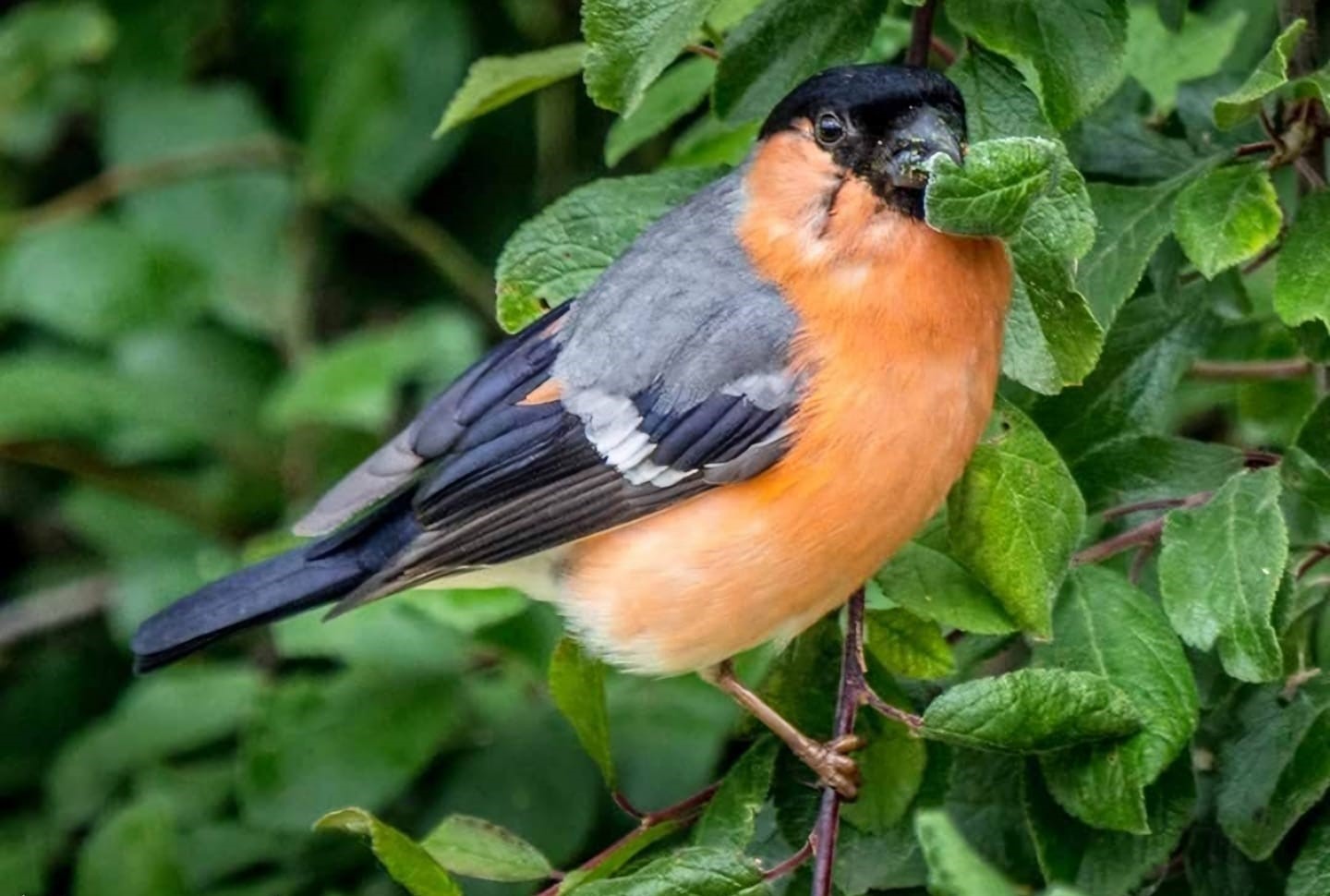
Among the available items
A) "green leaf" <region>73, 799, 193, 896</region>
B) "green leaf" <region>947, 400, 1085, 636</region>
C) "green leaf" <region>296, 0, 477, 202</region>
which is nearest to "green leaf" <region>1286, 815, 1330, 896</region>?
"green leaf" <region>947, 400, 1085, 636</region>

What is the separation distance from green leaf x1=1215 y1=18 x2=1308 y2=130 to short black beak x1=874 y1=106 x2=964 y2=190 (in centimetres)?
26

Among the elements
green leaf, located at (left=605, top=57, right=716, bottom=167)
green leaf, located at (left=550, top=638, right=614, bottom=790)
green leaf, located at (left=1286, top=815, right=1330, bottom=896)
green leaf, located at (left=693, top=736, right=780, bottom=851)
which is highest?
green leaf, located at (left=605, top=57, right=716, bottom=167)

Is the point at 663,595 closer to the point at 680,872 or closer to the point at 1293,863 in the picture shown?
the point at 680,872

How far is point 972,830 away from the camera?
2293 millimetres

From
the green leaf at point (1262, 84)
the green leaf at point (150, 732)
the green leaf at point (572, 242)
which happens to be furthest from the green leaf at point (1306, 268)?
the green leaf at point (150, 732)

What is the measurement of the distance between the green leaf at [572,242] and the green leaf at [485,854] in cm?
57

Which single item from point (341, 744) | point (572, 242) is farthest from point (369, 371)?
point (572, 242)

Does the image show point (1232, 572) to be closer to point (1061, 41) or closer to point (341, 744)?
point (1061, 41)

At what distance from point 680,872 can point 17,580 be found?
285 centimetres

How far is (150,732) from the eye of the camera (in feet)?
11.7

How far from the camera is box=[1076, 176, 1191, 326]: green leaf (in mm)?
2104

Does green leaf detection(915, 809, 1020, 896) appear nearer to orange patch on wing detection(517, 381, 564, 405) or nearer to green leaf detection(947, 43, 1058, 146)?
green leaf detection(947, 43, 1058, 146)

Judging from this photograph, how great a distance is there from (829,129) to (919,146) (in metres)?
0.12

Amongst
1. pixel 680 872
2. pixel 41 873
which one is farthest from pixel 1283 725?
pixel 41 873
